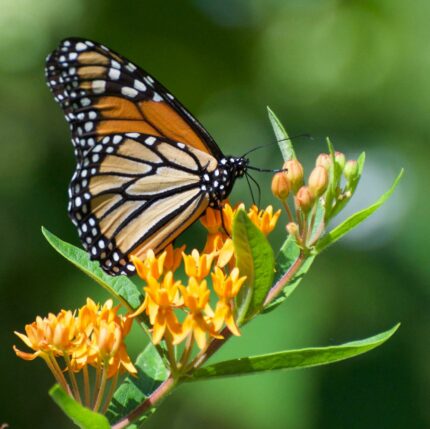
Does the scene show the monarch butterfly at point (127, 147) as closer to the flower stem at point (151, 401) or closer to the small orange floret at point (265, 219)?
the small orange floret at point (265, 219)

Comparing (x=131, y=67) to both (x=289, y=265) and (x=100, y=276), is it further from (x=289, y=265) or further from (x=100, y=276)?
(x=289, y=265)

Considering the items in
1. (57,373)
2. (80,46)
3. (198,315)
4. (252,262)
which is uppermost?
(80,46)

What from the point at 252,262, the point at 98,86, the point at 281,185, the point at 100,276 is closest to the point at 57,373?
the point at 100,276

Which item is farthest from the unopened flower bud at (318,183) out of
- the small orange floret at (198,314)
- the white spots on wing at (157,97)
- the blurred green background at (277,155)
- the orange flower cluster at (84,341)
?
the blurred green background at (277,155)

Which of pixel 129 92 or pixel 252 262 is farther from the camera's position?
pixel 129 92

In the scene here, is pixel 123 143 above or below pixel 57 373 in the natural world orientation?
above

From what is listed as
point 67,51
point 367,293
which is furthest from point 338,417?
point 67,51

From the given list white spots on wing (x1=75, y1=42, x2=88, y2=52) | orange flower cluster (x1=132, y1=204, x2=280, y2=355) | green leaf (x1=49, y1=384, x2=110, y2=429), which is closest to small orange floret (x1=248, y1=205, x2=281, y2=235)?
orange flower cluster (x1=132, y1=204, x2=280, y2=355)
